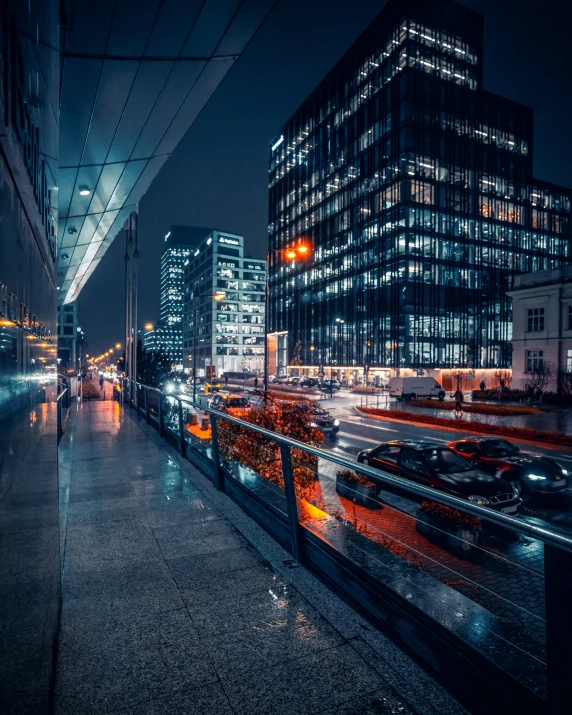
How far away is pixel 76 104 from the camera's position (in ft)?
26.8

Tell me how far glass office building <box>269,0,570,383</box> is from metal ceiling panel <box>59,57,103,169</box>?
4857 cm

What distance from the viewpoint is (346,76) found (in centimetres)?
7631

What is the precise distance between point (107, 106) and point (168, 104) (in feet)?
4.10

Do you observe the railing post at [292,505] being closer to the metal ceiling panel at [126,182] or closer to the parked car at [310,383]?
the metal ceiling panel at [126,182]

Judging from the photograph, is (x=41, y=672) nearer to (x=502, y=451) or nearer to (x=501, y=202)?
(x=502, y=451)

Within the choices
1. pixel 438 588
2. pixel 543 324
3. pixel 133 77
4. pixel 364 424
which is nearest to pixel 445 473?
pixel 438 588

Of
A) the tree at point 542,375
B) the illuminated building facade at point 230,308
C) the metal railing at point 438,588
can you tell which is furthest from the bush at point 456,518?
the illuminated building facade at point 230,308

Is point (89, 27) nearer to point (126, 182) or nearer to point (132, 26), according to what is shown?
point (132, 26)

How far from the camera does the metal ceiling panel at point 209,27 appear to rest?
6469 mm

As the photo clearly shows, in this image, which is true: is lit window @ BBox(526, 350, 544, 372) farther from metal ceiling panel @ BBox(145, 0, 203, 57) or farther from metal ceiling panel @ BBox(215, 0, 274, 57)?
metal ceiling panel @ BBox(145, 0, 203, 57)

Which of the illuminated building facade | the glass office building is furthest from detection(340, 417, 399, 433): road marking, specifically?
the illuminated building facade

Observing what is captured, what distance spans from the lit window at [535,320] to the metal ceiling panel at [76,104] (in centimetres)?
4725

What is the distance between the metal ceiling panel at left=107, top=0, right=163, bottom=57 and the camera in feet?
19.6

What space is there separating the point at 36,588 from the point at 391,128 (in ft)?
247
